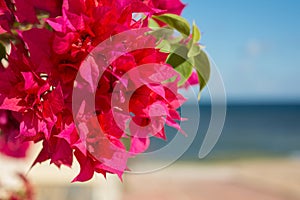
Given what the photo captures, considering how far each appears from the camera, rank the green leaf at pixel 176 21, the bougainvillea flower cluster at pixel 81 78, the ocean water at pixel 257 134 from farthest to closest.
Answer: the ocean water at pixel 257 134, the green leaf at pixel 176 21, the bougainvillea flower cluster at pixel 81 78

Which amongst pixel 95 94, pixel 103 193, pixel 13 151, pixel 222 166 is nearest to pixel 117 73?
pixel 95 94

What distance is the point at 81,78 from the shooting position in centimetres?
29

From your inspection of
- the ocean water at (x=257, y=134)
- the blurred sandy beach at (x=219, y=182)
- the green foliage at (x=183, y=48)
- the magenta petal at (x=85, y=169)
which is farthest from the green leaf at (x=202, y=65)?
the ocean water at (x=257, y=134)

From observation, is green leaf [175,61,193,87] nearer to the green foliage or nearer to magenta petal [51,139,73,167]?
the green foliage

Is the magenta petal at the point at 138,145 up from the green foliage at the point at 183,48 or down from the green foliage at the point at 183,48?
down

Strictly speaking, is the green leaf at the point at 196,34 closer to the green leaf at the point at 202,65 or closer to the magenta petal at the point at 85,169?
the green leaf at the point at 202,65

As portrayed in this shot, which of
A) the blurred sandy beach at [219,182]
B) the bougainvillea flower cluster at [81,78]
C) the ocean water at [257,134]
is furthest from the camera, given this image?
the ocean water at [257,134]

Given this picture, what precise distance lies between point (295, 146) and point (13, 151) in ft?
53.0

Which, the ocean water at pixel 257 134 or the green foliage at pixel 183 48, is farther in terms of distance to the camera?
the ocean water at pixel 257 134

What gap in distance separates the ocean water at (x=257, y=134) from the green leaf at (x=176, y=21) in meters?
9.97

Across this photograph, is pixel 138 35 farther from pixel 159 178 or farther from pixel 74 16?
pixel 159 178

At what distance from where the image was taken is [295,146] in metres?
16.4

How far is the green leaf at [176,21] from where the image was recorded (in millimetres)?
400

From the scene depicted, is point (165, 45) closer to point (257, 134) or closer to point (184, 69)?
point (184, 69)
